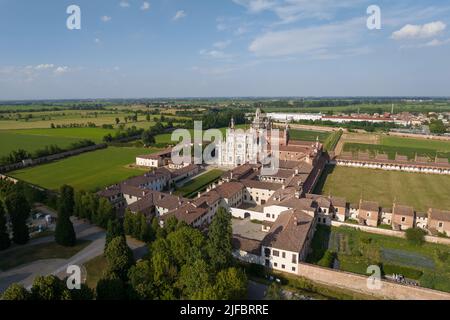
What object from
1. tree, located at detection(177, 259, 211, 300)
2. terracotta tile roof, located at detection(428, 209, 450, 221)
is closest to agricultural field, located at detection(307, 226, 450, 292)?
terracotta tile roof, located at detection(428, 209, 450, 221)

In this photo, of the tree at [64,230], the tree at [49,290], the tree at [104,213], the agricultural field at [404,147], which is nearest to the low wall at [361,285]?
the tree at [49,290]

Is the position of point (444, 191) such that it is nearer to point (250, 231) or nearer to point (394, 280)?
point (394, 280)

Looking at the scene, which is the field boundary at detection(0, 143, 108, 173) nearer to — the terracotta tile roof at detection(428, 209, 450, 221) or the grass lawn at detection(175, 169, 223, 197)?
the grass lawn at detection(175, 169, 223, 197)

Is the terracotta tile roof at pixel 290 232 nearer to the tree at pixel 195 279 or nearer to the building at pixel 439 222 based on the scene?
the tree at pixel 195 279

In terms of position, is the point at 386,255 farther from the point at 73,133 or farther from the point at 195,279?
the point at 73,133

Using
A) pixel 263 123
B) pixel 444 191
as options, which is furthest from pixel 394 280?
pixel 263 123

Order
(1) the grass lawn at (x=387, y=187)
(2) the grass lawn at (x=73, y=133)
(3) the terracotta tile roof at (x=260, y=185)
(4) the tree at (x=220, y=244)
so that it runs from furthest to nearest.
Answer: (2) the grass lawn at (x=73, y=133)
(1) the grass lawn at (x=387, y=187)
(3) the terracotta tile roof at (x=260, y=185)
(4) the tree at (x=220, y=244)
